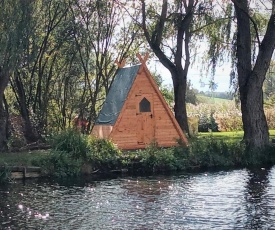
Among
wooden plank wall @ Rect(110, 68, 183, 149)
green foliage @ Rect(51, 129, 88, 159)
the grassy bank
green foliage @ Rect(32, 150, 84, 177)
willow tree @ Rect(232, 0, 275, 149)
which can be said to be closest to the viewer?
green foliage @ Rect(32, 150, 84, 177)

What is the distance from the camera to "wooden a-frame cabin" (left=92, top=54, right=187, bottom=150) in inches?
858

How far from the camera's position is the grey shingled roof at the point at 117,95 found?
22.0 meters

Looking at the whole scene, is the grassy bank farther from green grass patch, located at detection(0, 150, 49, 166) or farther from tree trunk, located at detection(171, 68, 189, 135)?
tree trunk, located at detection(171, 68, 189, 135)

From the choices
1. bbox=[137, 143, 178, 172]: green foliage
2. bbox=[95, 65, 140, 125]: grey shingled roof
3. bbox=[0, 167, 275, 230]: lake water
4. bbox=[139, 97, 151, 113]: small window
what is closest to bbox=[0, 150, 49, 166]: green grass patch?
bbox=[0, 167, 275, 230]: lake water

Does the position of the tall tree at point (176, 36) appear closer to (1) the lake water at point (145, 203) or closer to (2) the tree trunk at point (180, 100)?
(2) the tree trunk at point (180, 100)

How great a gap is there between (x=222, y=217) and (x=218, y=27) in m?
14.8

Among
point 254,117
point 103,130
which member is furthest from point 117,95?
point 254,117

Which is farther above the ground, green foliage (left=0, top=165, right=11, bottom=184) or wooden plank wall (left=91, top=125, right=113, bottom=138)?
wooden plank wall (left=91, top=125, right=113, bottom=138)

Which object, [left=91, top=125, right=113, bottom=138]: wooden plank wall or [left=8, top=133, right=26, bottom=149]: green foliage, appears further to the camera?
[left=8, top=133, right=26, bottom=149]: green foliage

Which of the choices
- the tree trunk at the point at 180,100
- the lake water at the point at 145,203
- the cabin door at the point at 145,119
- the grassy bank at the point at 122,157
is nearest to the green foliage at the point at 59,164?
the grassy bank at the point at 122,157

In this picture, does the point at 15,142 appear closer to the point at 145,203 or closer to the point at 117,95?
the point at 117,95

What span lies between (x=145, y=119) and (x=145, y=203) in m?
8.71

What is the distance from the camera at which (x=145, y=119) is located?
72.9 feet

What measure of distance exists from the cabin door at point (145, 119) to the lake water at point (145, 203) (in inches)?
177
